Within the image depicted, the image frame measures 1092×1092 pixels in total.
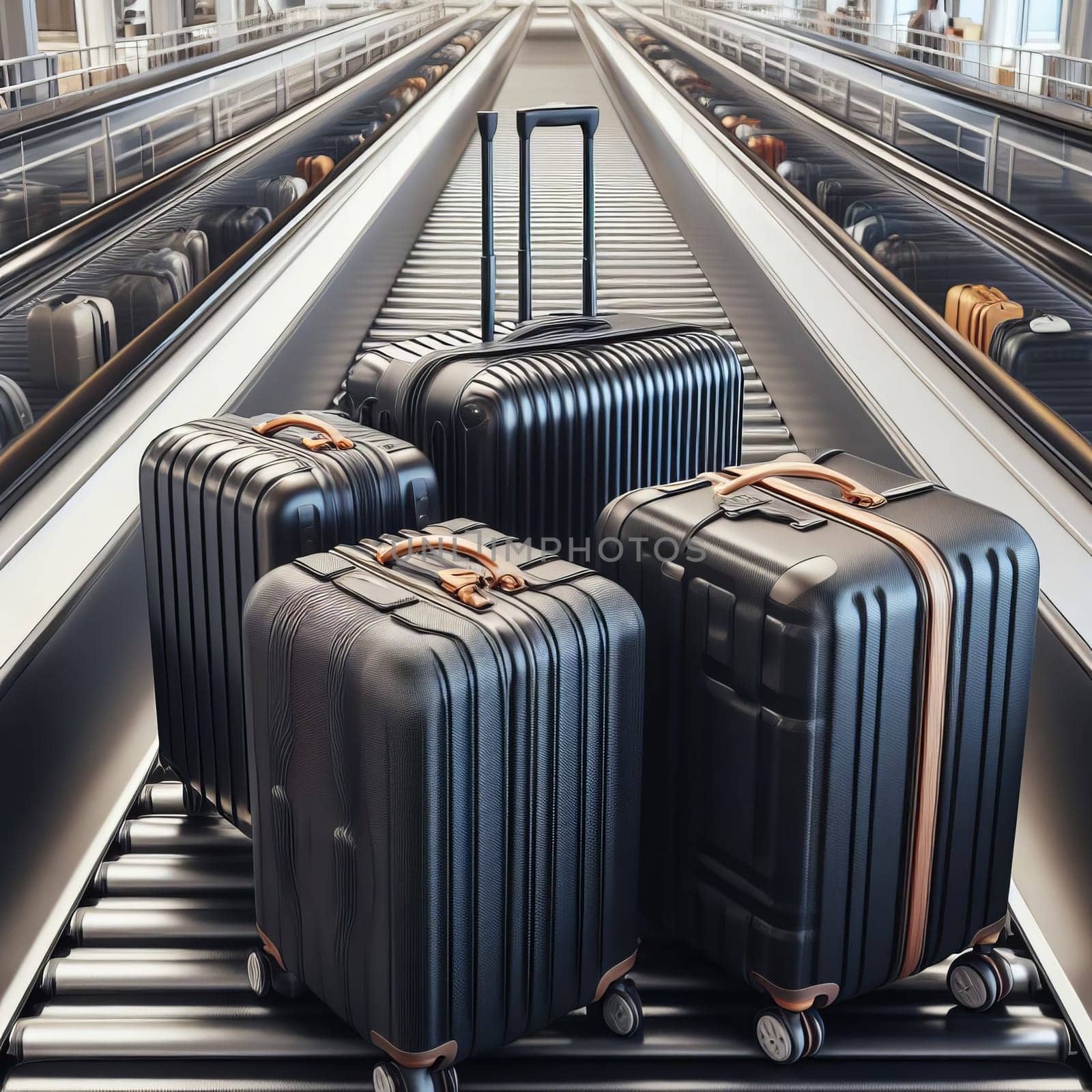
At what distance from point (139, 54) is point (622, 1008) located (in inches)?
264

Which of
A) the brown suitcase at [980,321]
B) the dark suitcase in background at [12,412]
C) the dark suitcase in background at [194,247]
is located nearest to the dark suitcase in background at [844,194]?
the brown suitcase at [980,321]

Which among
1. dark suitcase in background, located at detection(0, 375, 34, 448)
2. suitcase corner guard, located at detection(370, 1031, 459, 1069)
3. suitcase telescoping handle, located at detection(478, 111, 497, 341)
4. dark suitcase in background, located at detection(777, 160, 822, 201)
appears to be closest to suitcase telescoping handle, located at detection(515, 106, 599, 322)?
suitcase telescoping handle, located at detection(478, 111, 497, 341)

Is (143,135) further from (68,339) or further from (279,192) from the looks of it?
(279,192)

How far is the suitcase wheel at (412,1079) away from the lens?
132 cm

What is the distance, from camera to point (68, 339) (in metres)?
2.43

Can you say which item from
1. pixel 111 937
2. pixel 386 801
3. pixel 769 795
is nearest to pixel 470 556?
pixel 386 801

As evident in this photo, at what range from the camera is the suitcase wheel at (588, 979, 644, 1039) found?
1483 mm

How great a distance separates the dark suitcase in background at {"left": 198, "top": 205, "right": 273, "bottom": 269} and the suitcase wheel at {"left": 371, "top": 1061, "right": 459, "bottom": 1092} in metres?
2.65

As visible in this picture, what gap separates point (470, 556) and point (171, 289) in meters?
2.04

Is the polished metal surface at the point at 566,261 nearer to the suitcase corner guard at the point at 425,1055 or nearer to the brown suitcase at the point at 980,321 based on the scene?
the brown suitcase at the point at 980,321

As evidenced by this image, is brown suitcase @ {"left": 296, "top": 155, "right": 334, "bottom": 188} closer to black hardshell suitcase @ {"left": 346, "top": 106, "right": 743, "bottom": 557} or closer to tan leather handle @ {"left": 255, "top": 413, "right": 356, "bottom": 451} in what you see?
black hardshell suitcase @ {"left": 346, "top": 106, "right": 743, "bottom": 557}

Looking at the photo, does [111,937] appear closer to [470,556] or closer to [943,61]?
[470,556]

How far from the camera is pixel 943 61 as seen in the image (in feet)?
12.6

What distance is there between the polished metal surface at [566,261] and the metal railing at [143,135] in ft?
3.00
